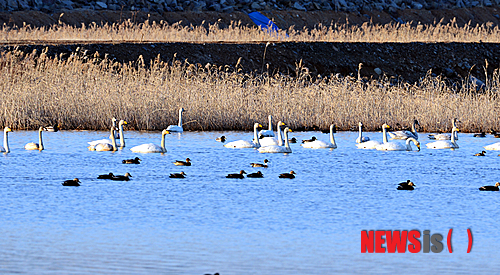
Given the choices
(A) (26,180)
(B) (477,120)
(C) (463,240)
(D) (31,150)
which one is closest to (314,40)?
(B) (477,120)

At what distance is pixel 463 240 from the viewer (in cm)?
944

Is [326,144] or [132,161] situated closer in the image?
[132,161]

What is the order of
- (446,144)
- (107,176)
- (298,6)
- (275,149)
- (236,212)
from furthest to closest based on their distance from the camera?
(298,6)
(446,144)
(275,149)
(107,176)
(236,212)

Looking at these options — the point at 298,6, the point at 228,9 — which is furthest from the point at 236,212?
the point at 298,6

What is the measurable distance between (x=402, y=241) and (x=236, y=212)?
261cm

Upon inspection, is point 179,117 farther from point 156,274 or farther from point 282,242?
point 156,274

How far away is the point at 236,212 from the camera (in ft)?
36.6

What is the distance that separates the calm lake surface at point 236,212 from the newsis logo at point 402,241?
121 millimetres

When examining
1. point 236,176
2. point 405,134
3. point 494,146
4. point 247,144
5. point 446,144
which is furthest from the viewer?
point 405,134

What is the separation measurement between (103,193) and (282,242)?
14.1ft

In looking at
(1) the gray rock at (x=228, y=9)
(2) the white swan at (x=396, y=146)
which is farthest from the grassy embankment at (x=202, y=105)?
(1) the gray rock at (x=228, y=9)

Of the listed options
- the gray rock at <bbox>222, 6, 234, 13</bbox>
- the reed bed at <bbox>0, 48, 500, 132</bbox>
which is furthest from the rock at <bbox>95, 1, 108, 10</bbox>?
the reed bed at <bbox>0, 48, 500, 132</bbox>

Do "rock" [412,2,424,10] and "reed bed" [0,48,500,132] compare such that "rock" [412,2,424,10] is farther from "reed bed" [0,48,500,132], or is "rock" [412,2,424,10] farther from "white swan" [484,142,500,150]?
"white swan" [484,142,500,150]

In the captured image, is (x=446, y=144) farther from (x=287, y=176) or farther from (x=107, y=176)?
(x=107, y=176)
